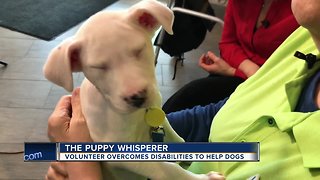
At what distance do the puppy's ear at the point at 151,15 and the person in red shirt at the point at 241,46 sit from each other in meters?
0.52

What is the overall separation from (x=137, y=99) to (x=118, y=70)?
0.07m

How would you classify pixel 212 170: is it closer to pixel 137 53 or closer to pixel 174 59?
pixel 137 53

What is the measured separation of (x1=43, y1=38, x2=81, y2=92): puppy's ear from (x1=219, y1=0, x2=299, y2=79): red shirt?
35.4 inches

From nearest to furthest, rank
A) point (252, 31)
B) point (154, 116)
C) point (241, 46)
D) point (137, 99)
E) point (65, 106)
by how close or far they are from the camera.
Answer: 1. point (137, 99)
2. point (154, 116)
3. point (65, 106)
4. point (252, 31)
5. point (241, 46)

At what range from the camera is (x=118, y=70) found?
802mm

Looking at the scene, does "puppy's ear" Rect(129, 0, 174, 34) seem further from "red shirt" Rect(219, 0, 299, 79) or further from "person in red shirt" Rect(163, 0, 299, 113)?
"red shirt" Rect(219, 0, 299, 79)

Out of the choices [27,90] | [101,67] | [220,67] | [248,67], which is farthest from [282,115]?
[27,90]

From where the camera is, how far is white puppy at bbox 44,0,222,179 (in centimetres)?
80

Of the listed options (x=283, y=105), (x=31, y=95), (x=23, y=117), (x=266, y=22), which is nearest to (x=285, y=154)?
(x=283, y=105)

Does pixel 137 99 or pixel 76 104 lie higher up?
pixel 137 99

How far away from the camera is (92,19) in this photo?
0.82 metres

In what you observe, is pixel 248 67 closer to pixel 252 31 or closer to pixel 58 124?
pixel 252 31

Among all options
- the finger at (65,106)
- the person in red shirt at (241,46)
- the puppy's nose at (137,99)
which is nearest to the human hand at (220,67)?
the person in red shirt at (241,46)

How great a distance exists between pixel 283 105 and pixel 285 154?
0.40 ft
